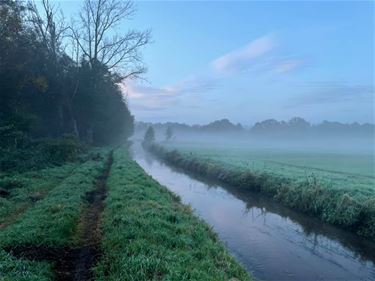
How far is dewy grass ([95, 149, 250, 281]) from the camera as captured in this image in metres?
9.30

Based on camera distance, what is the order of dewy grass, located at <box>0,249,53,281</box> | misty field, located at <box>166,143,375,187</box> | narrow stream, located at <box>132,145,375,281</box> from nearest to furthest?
dewy grass, located at <box>0,249,53,281</box>, narrow stream, located at <box>132,145,375,281</box>, misty field, located at <box>166,143,375,187</box>

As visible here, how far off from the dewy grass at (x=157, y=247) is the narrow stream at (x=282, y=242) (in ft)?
6.94

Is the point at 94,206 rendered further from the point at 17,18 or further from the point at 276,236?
the point at 17,18

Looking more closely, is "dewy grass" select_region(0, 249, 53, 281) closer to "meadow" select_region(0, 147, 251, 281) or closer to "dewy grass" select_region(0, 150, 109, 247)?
"meadow" select_region(0, 147, 251, 281)

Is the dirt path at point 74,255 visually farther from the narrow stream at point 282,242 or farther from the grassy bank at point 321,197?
the grassy bank at point 321,197

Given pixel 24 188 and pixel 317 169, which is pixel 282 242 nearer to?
pixel 24 188

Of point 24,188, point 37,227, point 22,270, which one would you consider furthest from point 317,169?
point 22,270

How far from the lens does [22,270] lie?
9266mm

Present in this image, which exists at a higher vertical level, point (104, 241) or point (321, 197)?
point (321, 197)

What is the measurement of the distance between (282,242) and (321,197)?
5.36 m

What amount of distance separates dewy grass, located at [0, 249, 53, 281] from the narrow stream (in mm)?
6329

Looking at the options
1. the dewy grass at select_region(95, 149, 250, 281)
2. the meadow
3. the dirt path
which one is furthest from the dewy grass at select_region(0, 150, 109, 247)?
the dewy grass at select_region(95, 149, 250, 281)

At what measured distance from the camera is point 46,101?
164ft

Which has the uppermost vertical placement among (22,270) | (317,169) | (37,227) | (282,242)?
(317,169)
